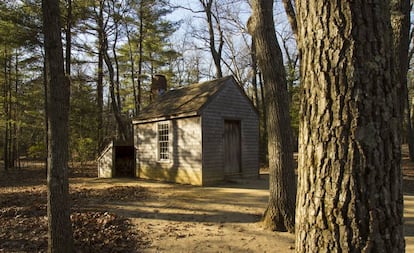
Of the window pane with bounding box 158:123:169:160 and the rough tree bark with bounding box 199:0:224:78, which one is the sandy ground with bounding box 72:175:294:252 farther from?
the rough tree bark with bounding box 199:0:224:78

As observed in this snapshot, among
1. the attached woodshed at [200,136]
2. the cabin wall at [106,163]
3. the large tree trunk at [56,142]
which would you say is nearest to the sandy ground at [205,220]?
the large tree trunk at [56,142]

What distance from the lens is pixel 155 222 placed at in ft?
22.4

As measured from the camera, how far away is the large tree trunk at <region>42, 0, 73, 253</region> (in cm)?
468

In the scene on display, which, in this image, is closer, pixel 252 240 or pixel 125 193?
pixel 252 240

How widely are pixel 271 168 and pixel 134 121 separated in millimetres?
11021

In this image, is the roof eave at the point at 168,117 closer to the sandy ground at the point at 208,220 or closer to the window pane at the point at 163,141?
the window pane at the point at 163,141

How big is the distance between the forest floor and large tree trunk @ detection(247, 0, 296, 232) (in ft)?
1.70

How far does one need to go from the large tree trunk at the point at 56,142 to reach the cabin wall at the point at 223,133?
7.91 meters

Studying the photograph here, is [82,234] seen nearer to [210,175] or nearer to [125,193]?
[125,193]

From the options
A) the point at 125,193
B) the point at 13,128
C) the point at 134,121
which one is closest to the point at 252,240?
the point at 125,193

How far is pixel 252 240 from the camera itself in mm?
5469

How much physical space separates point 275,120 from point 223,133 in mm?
7237

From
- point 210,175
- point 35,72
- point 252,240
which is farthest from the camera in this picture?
point 35,72

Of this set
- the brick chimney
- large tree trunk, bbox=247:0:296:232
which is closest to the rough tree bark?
the brick chimney
